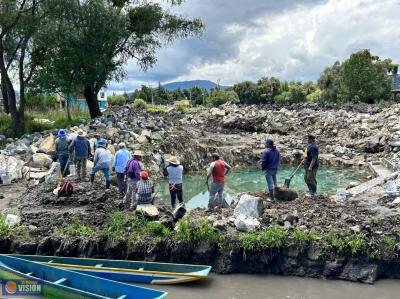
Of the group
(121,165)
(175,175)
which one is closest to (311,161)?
(175,175)

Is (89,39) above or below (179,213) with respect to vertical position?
above

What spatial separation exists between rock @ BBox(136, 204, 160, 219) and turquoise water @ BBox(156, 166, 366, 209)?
5.36m

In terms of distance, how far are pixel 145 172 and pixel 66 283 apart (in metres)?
3.70

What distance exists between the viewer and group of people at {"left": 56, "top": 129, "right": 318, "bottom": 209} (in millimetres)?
11148

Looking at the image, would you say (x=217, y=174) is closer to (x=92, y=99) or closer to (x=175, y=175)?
(x=175, y=175)

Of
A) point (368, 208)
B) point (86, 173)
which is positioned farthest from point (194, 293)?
point (86, 173)

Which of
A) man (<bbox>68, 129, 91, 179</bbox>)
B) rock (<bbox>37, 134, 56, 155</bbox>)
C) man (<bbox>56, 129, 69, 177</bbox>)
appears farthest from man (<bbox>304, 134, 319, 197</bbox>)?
rock (<bbox>37, 134, 56, 155</bbox>)

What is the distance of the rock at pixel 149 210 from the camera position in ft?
34.1

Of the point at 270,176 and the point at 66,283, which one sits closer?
the point at 66,283

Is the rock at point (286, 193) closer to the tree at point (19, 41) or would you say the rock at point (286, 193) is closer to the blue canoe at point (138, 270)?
the blue canoe at point (138, 270)

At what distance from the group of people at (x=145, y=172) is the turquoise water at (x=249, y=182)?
3.57 meters

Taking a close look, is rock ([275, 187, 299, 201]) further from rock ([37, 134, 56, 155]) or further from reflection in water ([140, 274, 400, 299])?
rock ([37, 134, 56, 155])

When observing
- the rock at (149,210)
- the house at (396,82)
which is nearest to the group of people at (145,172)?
the rock at (149,210)

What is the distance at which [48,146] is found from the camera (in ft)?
57.9
